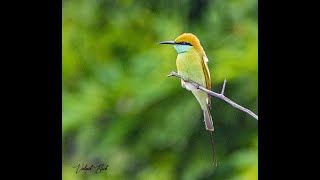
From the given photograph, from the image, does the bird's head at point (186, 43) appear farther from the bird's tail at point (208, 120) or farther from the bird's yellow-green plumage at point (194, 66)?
the bird's tail at point (208, 120)

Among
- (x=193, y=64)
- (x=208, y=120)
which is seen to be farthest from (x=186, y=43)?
(x=208, y=120)

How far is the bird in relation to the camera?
1637 millimetres

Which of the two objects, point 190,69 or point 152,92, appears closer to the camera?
point 190,69

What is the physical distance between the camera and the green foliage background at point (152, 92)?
69.5 inches

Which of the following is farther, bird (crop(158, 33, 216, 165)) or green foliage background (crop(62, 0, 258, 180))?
green foliage background (crop(62, 0, 258, 180))

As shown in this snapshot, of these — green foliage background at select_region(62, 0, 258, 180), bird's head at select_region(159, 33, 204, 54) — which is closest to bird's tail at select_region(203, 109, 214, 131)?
green foliage background at select_region(62, 0, 258, 180)

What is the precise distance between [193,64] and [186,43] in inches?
1.6

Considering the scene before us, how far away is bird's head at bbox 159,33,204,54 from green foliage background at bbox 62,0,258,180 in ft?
0.11

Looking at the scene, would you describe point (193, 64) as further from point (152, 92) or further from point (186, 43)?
point (152, 92)

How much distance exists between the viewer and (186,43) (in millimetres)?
1644

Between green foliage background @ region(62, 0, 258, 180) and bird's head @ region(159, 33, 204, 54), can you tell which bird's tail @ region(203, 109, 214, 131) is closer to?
green foliage background @ region(62, 0, 258, 180)

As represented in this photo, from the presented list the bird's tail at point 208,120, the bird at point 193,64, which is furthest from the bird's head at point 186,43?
the bird's tail at point 208,120
